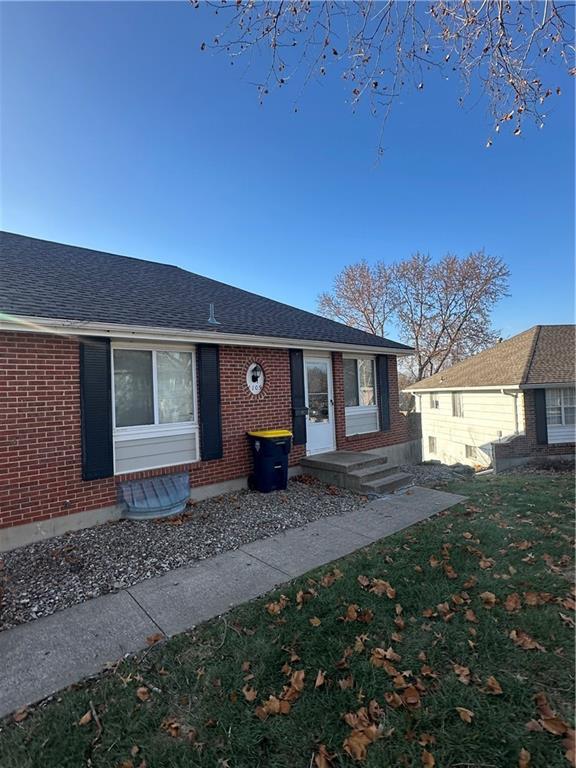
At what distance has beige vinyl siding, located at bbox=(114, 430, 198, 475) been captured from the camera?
5961 mm

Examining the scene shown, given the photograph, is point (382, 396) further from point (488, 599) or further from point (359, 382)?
point (488, 599)

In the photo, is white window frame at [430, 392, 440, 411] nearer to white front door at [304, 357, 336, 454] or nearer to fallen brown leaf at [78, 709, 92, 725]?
white front door at [304, 357, 336, 454]

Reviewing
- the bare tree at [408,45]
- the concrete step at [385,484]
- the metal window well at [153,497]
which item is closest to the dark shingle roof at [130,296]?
the metal window well at [153,497]

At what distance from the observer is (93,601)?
3629 millimetres

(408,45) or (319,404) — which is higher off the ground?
(408,45)

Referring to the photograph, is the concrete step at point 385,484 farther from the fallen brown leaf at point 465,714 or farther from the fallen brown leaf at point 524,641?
the fallen brown leaf at point 465,714

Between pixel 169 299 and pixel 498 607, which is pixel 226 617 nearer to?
pixel 498 607

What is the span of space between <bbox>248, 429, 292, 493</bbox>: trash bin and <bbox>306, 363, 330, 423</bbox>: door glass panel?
1.79 m

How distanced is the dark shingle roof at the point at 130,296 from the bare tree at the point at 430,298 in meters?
19.8

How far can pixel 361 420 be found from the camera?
9.84 meters

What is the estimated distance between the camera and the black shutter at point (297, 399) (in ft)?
27.1

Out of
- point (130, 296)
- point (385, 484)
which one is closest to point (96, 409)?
point (130, 296)

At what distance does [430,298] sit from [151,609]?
29228 millimetres

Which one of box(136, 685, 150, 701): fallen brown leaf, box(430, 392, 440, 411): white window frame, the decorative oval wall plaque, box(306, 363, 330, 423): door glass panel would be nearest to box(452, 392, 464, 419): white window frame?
box(430, 392, 440, 411): white window frame
